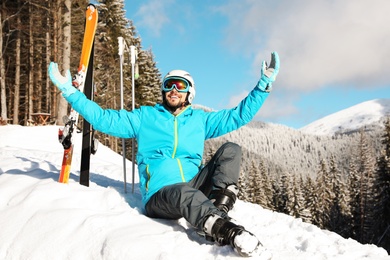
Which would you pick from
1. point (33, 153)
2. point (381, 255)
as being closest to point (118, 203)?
point (381, 255)


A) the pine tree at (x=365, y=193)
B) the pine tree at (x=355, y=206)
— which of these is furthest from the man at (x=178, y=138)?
the pine tree at (x=355, y=206)

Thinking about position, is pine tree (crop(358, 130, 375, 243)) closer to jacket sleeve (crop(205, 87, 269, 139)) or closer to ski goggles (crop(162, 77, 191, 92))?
jacket sleeve (crop(205, 87, 269, 139))

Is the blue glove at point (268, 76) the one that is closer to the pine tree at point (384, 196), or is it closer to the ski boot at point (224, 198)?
the ski boot at point (224, 198)

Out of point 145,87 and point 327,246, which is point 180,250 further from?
point 145,87

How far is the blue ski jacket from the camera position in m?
4.02

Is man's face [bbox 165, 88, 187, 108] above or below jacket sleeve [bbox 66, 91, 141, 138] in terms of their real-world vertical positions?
above

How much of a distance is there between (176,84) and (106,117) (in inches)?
40.2

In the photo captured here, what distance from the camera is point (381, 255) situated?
3055mm

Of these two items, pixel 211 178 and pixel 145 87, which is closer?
pixel 211 178

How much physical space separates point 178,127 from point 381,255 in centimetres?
250

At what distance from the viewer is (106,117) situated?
4.18 m

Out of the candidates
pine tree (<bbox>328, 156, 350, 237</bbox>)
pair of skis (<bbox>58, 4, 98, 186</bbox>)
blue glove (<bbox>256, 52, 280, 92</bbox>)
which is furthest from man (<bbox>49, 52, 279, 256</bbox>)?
pine tree (<bbox>328, 156, 350, 237</bbox>)

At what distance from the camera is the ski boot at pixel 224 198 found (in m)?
3.81

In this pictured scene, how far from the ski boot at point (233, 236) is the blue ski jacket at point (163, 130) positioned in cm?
90
